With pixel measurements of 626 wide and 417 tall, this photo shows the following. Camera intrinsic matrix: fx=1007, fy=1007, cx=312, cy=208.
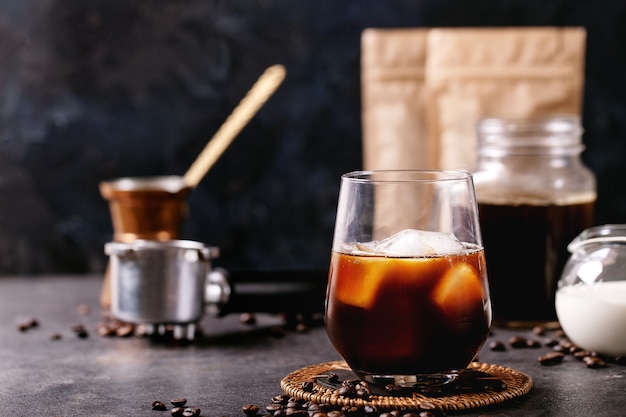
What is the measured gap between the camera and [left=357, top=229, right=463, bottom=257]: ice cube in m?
1.23

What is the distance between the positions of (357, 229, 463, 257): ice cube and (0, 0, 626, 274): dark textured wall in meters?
1.09

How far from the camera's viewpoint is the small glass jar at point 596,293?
4.86ft

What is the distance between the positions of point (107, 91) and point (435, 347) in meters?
1.34

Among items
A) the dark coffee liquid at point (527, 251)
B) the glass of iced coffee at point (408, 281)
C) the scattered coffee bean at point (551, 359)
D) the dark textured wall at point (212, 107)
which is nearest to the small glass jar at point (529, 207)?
the dark coffee liquid at point (527, 251)

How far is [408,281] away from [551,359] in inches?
15.3

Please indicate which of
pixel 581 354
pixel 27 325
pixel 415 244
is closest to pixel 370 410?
pixel 415 244

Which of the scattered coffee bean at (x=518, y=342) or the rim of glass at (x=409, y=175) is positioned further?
the scattered coffee bean at (x=518, y=342)

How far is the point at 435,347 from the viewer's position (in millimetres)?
1236

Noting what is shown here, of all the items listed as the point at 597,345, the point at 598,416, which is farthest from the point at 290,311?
the point at 598,416

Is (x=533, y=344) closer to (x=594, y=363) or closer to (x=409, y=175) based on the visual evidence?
(x=594, y=363)

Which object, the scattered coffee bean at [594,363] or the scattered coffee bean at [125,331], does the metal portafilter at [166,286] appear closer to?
the scattered coffee bean at [125,331]

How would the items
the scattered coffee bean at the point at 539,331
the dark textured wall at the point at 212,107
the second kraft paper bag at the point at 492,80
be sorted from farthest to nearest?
the dark textured wall at the point at 212,107, the second kraft paper bag at the point at 492,80, the scattered coffee bean at the point at 539,331

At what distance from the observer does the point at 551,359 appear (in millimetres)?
1492

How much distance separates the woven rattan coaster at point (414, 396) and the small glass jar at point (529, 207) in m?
0.35
